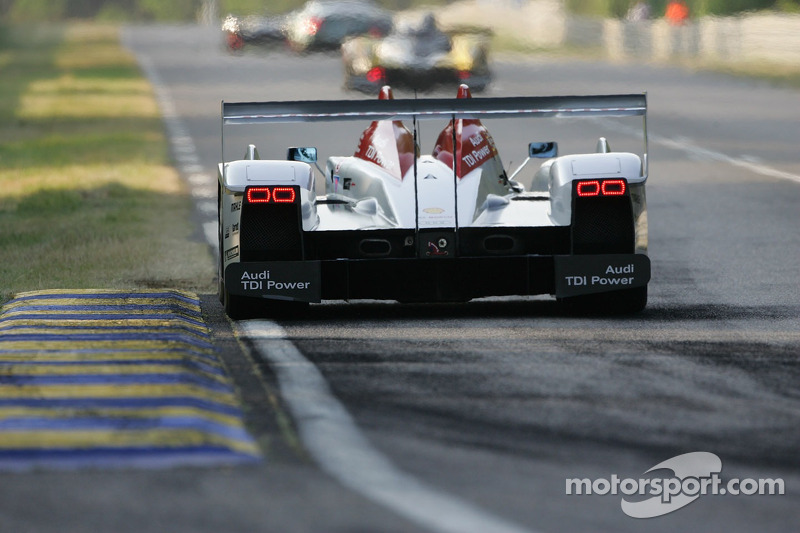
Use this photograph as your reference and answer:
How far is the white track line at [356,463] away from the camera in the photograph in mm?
5262

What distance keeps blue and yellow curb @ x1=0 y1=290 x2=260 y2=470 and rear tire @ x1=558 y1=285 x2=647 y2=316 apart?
86.4 inches

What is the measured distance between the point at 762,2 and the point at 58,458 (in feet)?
176

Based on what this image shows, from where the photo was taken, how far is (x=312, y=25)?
5216 cm

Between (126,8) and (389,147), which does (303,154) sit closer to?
(389,147)

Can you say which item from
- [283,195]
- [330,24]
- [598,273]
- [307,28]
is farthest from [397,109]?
[330,24]

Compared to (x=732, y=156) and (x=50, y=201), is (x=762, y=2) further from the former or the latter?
(x=50, y=201)

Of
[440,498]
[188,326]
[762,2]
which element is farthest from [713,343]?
[762,2]

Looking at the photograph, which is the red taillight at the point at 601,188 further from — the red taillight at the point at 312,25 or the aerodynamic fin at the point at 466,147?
the red taillight at the point at 312,25

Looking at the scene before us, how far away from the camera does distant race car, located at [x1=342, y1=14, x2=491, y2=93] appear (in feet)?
117

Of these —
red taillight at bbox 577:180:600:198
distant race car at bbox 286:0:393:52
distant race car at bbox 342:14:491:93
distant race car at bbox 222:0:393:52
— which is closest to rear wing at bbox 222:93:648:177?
red taillight at bbox 577:180:600:198

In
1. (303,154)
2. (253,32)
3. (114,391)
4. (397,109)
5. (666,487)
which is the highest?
(397,109)

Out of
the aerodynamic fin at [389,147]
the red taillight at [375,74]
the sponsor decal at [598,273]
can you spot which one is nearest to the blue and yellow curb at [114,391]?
the aerodynamic fin at [389,147]

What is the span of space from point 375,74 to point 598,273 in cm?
2612

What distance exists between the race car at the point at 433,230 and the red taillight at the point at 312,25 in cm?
4164
